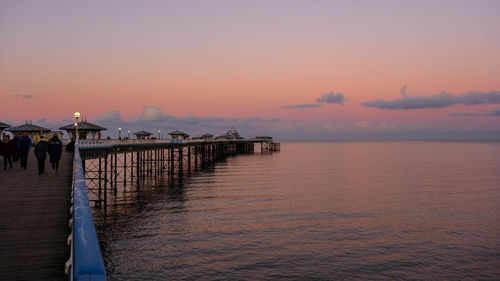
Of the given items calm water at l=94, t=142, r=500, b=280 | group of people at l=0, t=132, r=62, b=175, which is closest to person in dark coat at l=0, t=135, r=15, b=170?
group of people at l=0, t=132, r=62, b=175

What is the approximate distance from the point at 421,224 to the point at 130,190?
88.4 feet

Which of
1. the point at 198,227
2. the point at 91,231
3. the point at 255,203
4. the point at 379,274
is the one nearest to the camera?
the point at 91,231

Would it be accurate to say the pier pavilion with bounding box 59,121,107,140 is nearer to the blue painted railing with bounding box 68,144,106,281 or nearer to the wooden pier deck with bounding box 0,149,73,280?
the wooden pier deck with bounding box 0,149,73,280

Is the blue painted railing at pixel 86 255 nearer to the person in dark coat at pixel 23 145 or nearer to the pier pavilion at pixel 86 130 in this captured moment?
the person in dark coat at pixel 23 145

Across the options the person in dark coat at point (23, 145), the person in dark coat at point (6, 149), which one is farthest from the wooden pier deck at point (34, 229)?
the person in dark coat at point (6, 149)

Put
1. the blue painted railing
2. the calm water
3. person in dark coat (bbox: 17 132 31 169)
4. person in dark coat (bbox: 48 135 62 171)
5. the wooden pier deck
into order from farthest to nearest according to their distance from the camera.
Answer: person in dark coat (bbox: 17 132 31 169)
person in dark coat (bbox: 48 135 62 171)
the calm water
the wooden pier deck
the blue painted railing

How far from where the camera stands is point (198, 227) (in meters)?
21.0

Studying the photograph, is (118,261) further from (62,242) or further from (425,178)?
(425,178)

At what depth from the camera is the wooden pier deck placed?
553 cm

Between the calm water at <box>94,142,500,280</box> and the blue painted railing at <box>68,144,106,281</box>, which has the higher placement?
the blue painted railing at <box>68,144,106,281</box>

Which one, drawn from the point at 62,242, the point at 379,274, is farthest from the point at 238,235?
the point at 62,242

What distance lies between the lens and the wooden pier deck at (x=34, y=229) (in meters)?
5.53

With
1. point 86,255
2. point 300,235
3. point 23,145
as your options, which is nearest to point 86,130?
point 23,145

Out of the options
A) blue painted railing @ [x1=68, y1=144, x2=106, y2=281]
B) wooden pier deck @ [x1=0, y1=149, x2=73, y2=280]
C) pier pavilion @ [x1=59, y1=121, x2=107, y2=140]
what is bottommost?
wooden pier deck @ [x1=0, y1=149, x2=73, y2=280]
